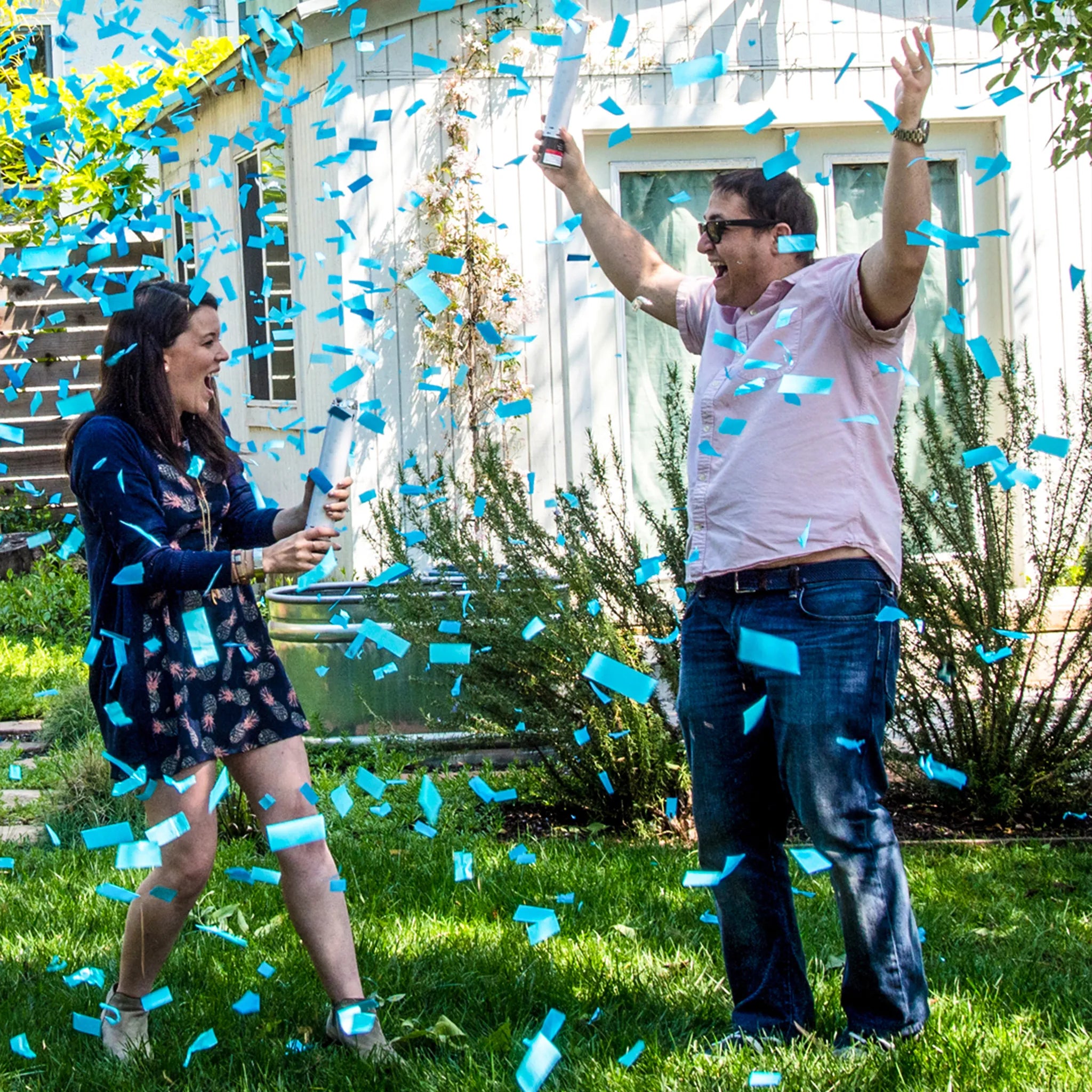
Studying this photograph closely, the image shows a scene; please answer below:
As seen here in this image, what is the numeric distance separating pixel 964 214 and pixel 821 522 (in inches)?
215

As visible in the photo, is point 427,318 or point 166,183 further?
point 166,183

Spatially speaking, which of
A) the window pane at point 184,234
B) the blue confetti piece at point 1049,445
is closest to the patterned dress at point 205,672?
the blue confetti piece at point 1049,445

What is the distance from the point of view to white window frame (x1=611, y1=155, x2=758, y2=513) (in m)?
7.28

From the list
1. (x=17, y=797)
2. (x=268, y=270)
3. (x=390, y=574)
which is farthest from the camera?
(x=268, y=270)

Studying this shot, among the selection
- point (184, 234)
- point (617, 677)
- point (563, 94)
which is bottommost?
point (617, 677)

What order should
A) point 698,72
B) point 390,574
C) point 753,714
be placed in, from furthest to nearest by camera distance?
point 390,574 → point 698,72 → point 753,714

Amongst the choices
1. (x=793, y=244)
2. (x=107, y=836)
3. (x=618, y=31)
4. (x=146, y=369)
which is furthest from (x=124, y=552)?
(x=618, y=31)

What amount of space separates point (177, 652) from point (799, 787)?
1259mm

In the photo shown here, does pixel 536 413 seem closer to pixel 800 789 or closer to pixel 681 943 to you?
pixel 681 943

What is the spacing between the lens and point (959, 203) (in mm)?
7473

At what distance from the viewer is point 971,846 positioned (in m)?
4.16

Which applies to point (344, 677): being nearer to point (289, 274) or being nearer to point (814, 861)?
point (814, 861)

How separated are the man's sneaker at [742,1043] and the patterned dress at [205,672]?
1.05 metres

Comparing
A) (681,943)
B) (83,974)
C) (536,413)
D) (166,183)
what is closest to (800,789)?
(681,943)
